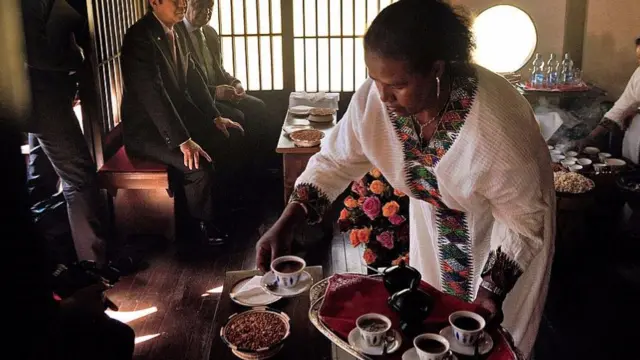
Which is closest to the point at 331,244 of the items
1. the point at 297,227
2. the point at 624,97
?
the point at 624,97

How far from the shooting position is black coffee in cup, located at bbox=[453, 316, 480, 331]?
157cm

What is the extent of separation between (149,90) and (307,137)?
1038mm

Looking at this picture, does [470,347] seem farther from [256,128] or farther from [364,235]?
[256,128]

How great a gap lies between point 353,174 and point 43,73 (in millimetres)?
2151

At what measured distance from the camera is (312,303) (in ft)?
5.85

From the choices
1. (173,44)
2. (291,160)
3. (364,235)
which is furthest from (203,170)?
(364,235)

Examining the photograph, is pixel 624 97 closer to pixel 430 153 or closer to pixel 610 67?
pixel 610 67

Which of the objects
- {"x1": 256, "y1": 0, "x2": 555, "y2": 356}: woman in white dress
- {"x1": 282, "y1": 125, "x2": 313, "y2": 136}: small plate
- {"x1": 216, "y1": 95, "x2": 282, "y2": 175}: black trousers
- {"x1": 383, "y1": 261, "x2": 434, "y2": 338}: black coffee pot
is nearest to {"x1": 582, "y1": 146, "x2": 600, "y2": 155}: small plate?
{"x1": 282, "y1": 125, "x2": 313, "y2": 136}: small plate

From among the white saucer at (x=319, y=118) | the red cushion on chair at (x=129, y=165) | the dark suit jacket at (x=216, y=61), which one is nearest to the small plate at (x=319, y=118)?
the white saucer at (x=319, y=118)

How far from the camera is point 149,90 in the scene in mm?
4270

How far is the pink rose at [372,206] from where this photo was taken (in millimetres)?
3582

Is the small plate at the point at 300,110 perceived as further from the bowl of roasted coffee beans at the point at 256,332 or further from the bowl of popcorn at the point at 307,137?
the bowl of roasted coffee beans at the point at 256,332

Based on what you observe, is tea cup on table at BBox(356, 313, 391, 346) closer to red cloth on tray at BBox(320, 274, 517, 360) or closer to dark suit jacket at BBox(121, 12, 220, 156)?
red cloth on tray at BBox(320, 274, 517, 360)

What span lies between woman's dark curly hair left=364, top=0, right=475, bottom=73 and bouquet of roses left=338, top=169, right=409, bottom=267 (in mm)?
1839
